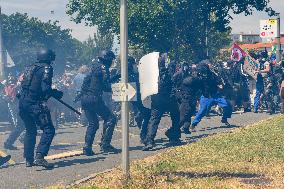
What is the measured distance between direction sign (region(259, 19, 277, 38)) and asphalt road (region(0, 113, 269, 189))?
546 centimetres

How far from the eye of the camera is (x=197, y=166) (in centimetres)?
785

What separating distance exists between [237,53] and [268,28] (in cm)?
297

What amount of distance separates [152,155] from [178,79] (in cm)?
357

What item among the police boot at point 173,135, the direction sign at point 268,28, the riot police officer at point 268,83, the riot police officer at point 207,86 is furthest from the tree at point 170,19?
the police boot at point 173,135

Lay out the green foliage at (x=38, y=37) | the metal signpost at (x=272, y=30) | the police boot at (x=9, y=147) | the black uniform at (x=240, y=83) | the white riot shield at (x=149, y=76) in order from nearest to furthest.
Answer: the white riot shield at (x=149, y=76), the police boot at (x=9, y=147), the black uniform at (x=240, y=83), the metal signpost at (x=272, y=30), the green foliage at (x=38, y=37)

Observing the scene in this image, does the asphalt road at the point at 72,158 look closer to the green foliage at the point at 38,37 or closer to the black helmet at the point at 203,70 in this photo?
the black helmet at the point at 203,70

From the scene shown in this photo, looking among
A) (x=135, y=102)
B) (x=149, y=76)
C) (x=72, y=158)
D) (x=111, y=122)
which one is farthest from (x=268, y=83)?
(x=149, y=76)

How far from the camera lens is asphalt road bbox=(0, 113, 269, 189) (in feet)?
25.2

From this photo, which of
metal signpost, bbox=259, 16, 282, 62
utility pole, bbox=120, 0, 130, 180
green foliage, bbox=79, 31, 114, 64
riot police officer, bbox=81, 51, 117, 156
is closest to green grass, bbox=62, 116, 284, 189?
utility pole, bbox=120, 0, 130, 180

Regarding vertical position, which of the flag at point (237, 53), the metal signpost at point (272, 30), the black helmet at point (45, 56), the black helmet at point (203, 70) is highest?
the metal signpost at point (272, 30)

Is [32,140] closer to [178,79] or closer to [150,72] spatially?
[150,72]

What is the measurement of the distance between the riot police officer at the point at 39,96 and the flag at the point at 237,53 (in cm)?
982

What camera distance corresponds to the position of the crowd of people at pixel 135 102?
8867mm

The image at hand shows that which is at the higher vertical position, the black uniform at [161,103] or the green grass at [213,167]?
the black uniform at [161,103]
